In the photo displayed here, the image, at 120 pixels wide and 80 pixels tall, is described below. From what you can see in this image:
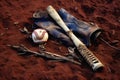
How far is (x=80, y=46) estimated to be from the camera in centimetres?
329

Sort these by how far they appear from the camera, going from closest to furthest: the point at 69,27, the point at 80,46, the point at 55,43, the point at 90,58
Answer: the point at 90,58 < the point at 80,46 < the point at 55,43 < the point at 69,27

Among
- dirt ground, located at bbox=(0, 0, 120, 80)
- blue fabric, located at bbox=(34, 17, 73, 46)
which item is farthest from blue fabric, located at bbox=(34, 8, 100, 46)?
dirt ground, located at bbox=(0, 0, 120, 80)

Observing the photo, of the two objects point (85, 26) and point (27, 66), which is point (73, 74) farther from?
point (85, 26)

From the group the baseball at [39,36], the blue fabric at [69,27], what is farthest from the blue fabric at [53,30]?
the baseball at [39,36]

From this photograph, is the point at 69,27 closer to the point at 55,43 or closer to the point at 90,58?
the point at 55,43

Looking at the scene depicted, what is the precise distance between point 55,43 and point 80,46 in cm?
32

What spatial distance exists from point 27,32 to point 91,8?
3.69 ft

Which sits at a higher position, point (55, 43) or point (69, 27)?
point (69, 27)

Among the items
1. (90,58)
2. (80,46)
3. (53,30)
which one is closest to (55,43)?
(53,30)

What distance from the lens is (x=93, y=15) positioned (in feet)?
13.2

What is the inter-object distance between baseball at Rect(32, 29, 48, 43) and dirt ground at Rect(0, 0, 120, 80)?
72 millimetres

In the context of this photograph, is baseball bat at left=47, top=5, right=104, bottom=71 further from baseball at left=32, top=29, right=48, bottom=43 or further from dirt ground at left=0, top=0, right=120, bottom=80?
baseball at left=32, top=29, right=48, bottom=43

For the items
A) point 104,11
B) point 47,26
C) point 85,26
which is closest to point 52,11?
point 47,26

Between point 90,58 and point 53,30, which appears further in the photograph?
point 53,30
